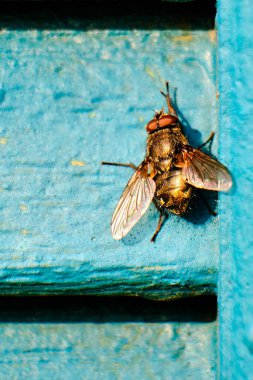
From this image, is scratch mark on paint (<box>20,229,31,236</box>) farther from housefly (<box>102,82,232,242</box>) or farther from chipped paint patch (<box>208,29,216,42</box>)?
chipped paint patch (<box>208,29,216,42</box>)

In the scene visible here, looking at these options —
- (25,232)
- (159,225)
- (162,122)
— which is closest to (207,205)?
→ (159,225)

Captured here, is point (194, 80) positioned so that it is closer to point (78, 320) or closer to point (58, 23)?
point (58, 23)

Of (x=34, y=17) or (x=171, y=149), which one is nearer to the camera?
(x=34, y=17)

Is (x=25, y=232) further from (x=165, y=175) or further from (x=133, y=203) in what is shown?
(x=165, y=175)

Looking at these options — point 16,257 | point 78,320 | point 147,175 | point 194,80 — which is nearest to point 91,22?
point 194,80

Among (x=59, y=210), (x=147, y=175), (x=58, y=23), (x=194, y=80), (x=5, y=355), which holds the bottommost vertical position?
(x=5, y=355)

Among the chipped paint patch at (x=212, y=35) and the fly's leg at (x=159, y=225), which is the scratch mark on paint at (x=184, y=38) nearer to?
the chipped paint patch at (x=212, y=35)
